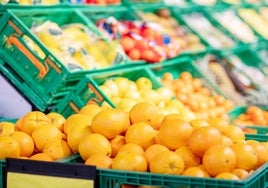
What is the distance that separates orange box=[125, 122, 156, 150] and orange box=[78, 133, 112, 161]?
0.12 meters

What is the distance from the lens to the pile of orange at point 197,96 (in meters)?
5.87

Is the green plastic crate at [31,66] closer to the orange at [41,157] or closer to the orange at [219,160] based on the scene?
the orange at [41,157]

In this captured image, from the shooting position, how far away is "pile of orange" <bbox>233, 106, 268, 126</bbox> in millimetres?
6062

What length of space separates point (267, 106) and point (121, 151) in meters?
3.78

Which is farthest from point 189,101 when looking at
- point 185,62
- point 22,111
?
point 22,111

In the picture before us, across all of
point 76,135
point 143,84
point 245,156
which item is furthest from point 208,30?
point 245,156

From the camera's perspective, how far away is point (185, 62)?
259 inches

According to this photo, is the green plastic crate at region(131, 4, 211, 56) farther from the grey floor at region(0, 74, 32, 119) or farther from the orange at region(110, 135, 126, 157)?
the orange at region(110, 135, 126, 157)

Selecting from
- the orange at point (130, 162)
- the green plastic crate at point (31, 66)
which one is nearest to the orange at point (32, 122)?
the orange at point (130, 162)

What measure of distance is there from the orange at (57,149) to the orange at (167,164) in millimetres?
472

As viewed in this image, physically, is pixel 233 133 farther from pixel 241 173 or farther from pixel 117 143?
pixel 117 143

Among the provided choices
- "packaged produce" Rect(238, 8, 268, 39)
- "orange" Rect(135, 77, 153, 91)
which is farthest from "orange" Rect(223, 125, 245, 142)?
"packaged produce" Rect(238, 8, 268, 39)

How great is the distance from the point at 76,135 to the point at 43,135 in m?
0.15

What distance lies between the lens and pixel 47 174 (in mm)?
2852
